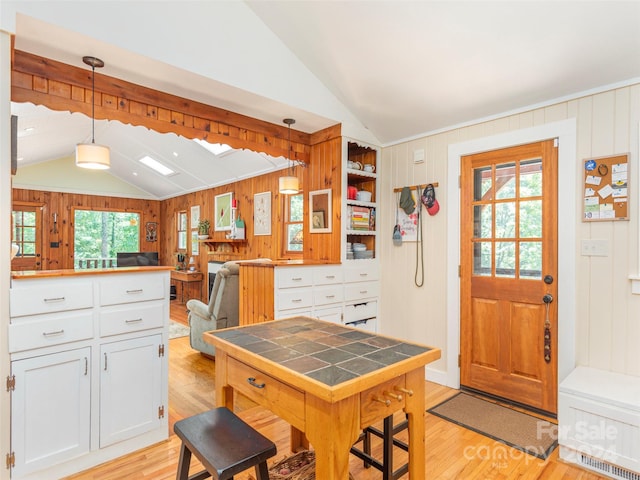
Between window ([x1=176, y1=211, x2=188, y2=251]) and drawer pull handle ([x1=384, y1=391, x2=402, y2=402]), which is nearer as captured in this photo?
drawer pull handle ([x1=384, y1=391, x2=402, y2=402])

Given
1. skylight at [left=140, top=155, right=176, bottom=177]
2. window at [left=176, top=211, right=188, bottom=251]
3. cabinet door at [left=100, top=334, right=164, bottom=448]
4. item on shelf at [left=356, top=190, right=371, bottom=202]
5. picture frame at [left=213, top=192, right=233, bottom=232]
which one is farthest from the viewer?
window at [left=176, top=211, right=188, bottom=251]

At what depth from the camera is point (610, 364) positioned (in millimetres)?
2379

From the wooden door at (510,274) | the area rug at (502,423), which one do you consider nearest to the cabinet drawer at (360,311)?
the wooden door at (510,274)

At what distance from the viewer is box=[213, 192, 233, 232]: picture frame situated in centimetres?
636

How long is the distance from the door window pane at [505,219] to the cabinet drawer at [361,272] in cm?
126

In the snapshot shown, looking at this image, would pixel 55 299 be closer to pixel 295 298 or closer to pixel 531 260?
pixel 295 298

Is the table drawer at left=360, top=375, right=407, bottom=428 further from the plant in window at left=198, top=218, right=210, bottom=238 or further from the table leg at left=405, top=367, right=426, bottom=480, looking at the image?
the plant in window at left=198, top=218, right=210, bottom=238

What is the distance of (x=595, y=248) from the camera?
2441mm

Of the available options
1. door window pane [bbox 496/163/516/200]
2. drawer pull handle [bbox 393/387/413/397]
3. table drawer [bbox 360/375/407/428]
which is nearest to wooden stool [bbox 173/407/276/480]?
table drawer [bbox 360/375/407/428]

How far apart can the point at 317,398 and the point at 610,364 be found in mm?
2355

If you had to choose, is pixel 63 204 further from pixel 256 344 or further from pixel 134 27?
pixel 256 344

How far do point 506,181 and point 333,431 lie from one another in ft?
8.49

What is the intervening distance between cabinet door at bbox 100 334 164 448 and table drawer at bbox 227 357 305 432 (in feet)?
3.50

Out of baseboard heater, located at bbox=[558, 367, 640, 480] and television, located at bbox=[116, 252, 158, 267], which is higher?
television, located at bbox=[116, 252, 158, 267]
